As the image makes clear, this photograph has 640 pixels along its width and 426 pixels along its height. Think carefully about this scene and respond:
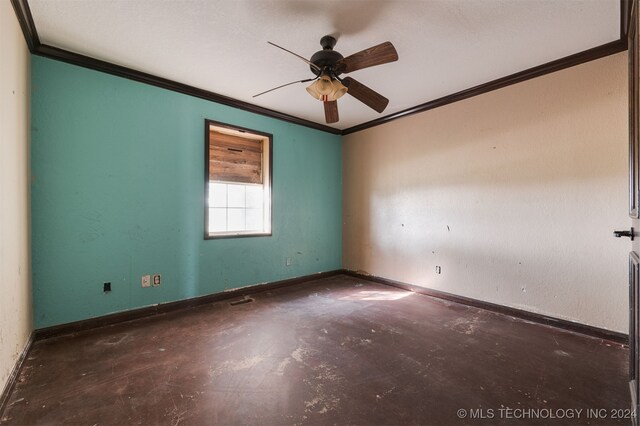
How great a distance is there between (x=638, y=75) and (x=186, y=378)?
10.2 feet

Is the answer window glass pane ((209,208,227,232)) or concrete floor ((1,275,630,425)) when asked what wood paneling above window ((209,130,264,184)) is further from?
concrete floor ((1,275,630,425))

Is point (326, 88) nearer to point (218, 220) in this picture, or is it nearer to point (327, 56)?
point (327, 56)

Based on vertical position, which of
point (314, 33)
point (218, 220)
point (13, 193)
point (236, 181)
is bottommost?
point (218, 220)

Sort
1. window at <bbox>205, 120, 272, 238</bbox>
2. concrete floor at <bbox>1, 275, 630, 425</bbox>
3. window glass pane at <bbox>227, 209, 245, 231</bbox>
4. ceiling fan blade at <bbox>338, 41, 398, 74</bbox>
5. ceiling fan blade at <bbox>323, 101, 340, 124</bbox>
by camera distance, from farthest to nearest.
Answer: window glass pane at <bbox>227, 209, 245, 231</bbox> < window at <bbox>205, 120, 272, 238</bbox> < ceiling fan blade at <bbox>323, 101, 340, 124</bbox> < ceiling fan blade at <bbox>338, 41, 398, 74</bbox> < concrete floor at <bbox>1, 275, 630, 425</bbox>

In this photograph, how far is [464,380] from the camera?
1.89 metres

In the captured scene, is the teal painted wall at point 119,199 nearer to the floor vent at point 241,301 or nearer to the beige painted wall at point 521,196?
the floor vent at point 241,301

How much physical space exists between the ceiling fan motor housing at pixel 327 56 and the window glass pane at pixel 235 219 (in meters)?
2.30

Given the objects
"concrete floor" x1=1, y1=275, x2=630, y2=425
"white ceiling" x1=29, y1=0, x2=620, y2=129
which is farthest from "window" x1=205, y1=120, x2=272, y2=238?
"concrete floor" x1=1, y1=275, x2=630, y2=425

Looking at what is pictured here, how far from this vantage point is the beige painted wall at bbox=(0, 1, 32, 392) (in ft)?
5.62

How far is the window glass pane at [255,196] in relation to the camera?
4082 millimetres

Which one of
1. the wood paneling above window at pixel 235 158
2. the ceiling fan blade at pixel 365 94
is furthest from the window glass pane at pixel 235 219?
the ceiling fan blade at pixel 365 94

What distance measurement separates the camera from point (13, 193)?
76.0 inches

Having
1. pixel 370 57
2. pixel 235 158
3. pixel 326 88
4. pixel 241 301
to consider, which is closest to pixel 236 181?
pixel 235 158

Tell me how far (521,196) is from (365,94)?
80.6 inches
